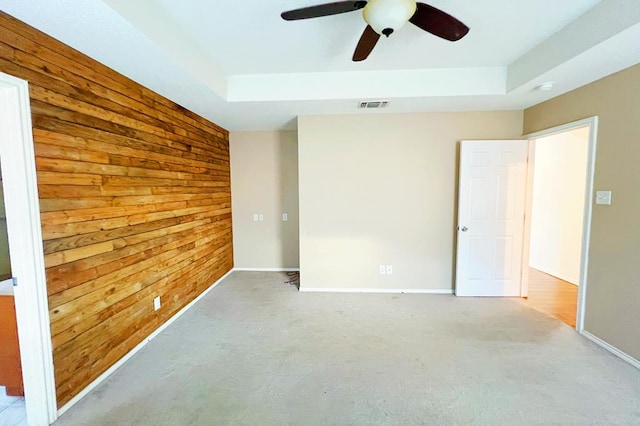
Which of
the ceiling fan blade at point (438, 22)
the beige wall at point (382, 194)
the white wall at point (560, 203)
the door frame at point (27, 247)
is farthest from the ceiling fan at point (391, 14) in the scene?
the white wall at point (560, 203)

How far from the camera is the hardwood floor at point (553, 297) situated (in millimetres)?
3082

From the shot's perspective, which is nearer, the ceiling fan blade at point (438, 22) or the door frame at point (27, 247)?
the door frame at point (27, 247)

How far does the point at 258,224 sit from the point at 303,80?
2614 mm

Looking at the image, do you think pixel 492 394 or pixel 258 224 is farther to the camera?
pixel 258 224

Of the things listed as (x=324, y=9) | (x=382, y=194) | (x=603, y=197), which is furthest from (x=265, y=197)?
(x=603, y=197)

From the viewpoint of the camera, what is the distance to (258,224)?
15.6 feet

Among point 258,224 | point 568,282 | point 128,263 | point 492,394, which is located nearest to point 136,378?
point 128,263

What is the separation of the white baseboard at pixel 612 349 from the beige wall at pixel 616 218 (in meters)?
0.03

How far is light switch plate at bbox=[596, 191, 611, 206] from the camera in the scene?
2.38 meters

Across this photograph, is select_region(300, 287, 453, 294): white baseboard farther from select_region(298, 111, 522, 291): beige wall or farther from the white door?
the white door

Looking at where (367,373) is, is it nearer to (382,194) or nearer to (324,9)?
(382,194)

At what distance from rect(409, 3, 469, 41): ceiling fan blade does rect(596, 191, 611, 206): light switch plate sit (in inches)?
78.5

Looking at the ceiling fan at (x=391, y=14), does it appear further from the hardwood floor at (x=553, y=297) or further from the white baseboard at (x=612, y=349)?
the hardwood floor at (x=553, y=297)

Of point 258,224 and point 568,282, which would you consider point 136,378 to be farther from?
point 568,282
